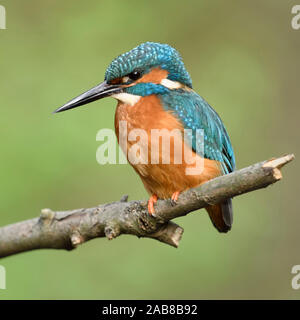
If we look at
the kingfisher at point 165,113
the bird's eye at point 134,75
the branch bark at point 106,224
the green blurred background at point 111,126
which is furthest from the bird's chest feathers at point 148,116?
the green blurred background at point 111,126

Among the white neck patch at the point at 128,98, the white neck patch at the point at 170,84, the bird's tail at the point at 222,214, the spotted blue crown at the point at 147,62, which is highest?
the spotted blue crown at the point at 147,62

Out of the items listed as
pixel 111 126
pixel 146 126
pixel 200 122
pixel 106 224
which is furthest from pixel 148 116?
pixel 111 126

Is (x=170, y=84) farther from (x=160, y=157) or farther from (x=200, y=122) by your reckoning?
(x=160, y=157)

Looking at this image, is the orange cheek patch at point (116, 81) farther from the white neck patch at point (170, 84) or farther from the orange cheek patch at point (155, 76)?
the white neck patch at point (170, 84)

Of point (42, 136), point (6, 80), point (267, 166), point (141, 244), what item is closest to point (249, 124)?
point (141, 244)

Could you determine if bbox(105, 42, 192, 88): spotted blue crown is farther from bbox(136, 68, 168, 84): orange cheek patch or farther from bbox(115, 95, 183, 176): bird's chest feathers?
bbox(115, 95, 183, 176): bird's chest feathers

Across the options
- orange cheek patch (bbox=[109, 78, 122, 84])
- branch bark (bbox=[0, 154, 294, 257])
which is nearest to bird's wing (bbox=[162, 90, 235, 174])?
orange cheek patch (bbox=[109, 78, 122, 84])
